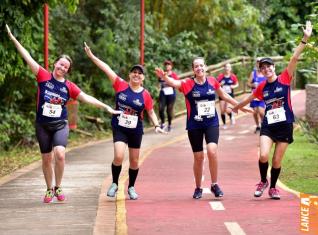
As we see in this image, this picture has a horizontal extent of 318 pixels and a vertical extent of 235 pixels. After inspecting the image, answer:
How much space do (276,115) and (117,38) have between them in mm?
15508

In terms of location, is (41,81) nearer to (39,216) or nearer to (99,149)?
(39,216)

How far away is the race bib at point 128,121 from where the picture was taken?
11.9 m

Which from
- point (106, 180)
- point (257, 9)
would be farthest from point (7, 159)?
point (257, 9)

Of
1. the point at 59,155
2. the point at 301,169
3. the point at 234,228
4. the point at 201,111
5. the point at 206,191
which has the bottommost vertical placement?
the point at 301,169

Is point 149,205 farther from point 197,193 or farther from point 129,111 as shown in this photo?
point 129,111

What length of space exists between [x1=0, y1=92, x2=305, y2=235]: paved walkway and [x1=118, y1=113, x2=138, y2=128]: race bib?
1033 millimetres

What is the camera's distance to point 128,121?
1193 cm

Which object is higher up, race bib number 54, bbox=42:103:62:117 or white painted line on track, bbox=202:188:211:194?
race bib number 54, bbox=42:103:62:117

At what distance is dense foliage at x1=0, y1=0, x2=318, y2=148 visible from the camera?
15508 millimetres

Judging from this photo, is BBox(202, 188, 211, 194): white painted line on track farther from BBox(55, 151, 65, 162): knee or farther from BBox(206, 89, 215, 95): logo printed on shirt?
BBox(55, 151, 65, 162): knee

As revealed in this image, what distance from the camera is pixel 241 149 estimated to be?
20.2 metres

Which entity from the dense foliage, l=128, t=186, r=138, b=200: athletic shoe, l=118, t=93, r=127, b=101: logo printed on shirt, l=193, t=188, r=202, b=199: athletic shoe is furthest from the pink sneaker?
the dense foliage

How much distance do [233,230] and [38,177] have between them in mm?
5955

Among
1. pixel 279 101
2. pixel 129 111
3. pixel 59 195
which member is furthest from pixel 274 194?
pixel 59 195
